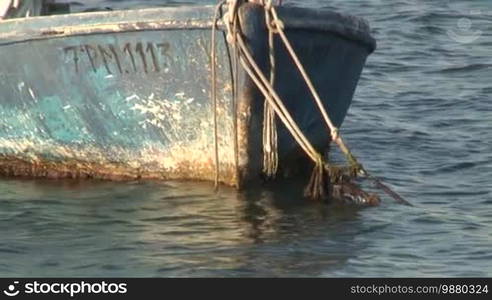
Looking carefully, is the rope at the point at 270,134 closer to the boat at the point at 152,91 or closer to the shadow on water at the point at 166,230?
the boat at the point at 152,91

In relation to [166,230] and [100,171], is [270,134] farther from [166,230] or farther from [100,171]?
[100,171]

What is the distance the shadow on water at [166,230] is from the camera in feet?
30.8

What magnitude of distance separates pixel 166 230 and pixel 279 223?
0.72 meters

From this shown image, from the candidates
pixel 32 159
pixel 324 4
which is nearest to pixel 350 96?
pixel 32 159

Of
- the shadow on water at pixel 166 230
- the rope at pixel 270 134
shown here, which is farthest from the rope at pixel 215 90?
the rope at pixel 270 134

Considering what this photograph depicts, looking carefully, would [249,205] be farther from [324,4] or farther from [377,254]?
[324,4]

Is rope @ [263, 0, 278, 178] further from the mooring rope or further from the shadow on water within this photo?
the shadow on water

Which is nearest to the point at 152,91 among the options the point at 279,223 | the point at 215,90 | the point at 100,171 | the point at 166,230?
the point at 215,90

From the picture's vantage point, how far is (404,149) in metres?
12.7

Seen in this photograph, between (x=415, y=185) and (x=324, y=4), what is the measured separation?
8533mm

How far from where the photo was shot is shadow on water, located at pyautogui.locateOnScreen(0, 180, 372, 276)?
30.8 feet

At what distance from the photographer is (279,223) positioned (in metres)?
10.3

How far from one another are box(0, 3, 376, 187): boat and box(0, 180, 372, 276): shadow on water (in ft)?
0.61

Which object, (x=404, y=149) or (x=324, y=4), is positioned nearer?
(x=404, y=149)
